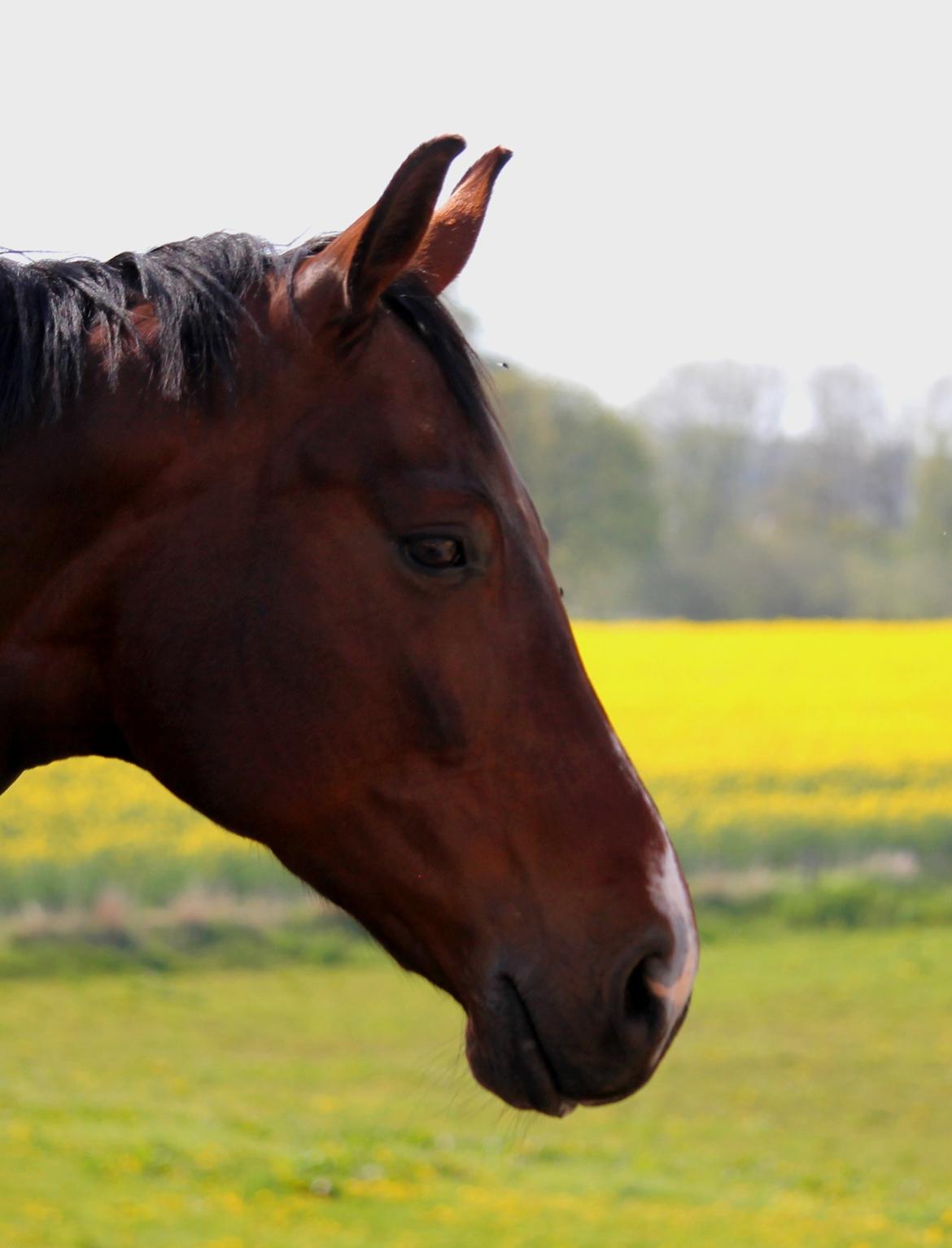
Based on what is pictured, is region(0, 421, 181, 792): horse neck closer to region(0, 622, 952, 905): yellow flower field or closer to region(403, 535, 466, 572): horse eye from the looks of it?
region(403, 535, 466, 572): horse eye

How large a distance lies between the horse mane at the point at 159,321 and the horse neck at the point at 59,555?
0.16 ft

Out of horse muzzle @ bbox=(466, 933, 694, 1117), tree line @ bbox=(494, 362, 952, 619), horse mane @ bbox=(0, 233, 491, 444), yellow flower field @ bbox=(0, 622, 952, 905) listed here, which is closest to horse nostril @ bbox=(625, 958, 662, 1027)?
horse muzzle @ bbox=(466, 933, 694, 1117)

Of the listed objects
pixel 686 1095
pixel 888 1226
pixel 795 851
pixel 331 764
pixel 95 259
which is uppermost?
pixel 95 259

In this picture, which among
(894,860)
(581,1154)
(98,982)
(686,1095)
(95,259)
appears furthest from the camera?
(894,860)

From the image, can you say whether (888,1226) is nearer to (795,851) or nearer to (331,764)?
(331,764)

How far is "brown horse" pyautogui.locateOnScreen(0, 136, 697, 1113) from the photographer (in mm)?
1731

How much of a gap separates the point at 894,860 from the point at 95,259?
1146 centimetres

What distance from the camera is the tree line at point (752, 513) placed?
28297 millimetres

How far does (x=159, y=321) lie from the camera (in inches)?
70.8

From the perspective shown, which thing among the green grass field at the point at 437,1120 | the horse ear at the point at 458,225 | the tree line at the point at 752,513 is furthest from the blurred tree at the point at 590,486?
the horse ear at the point at 458,225

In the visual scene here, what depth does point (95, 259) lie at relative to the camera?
1.90 m

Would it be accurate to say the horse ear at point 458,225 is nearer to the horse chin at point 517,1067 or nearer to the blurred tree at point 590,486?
the horse chin at point 517,1067

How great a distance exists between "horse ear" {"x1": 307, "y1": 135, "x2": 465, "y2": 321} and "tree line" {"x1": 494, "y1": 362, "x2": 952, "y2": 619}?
22.0 metres

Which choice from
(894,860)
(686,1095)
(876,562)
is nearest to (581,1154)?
(686,1095)
